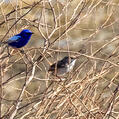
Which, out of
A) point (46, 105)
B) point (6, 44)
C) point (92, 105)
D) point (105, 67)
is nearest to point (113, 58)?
point (105, 67)

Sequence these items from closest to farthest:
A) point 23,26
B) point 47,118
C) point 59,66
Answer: point 47,118
point 23,26
point 59,66

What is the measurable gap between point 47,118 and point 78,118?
0.46m

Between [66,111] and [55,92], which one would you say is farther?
[66,111]

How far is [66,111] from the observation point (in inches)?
175

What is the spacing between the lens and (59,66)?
6.43 m

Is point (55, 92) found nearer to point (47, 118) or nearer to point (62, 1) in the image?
point (47, 118)

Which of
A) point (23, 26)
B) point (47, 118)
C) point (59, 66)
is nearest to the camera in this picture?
point (47, 118)

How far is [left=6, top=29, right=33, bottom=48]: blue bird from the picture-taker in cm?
481

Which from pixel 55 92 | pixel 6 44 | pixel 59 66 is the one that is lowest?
pixel 59 66

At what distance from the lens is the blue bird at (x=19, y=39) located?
4.81m

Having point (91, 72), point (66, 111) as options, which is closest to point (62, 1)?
point (91, 72)

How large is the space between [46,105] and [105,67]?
0.80 meters

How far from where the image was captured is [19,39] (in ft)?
17.3

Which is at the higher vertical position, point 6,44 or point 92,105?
point 6,44
